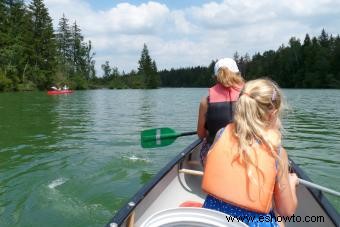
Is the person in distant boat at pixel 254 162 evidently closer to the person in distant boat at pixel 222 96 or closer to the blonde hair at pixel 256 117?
the blonde hair at pixel 256 117

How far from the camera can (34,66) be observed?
55812 millimetres

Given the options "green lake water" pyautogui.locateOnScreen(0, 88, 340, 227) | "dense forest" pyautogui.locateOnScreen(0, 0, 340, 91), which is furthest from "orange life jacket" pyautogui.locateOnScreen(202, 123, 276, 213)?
"dense forest" pyautogui.locateOnScreen(0, 0, 340, 91)

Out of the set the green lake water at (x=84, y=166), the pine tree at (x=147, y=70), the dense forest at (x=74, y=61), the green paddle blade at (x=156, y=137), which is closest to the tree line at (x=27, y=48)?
the dense forest at (x=74, y=61)

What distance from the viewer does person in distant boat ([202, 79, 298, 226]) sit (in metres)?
2.30

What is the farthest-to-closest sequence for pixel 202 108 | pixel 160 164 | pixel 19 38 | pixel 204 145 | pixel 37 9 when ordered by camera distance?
pixel 37 9, pixel 19 38, pixel 160 164, pixel 204 145, pixel 202 108

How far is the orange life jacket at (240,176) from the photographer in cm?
230

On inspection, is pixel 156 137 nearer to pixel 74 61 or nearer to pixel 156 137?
pixel 156 137

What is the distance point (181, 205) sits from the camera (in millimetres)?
3646

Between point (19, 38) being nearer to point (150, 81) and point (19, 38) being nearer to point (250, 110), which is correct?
point (150, 81)

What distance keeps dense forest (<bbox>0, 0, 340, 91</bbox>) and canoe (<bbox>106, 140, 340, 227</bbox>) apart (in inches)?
1271

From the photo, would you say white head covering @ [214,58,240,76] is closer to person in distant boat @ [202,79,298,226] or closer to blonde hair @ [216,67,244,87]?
blonde hair @ [216,67,244,87]

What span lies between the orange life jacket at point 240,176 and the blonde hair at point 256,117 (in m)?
0.04

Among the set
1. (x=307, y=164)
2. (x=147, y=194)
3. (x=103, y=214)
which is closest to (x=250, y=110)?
(x=147, y=194)

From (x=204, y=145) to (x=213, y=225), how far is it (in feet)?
7.80
